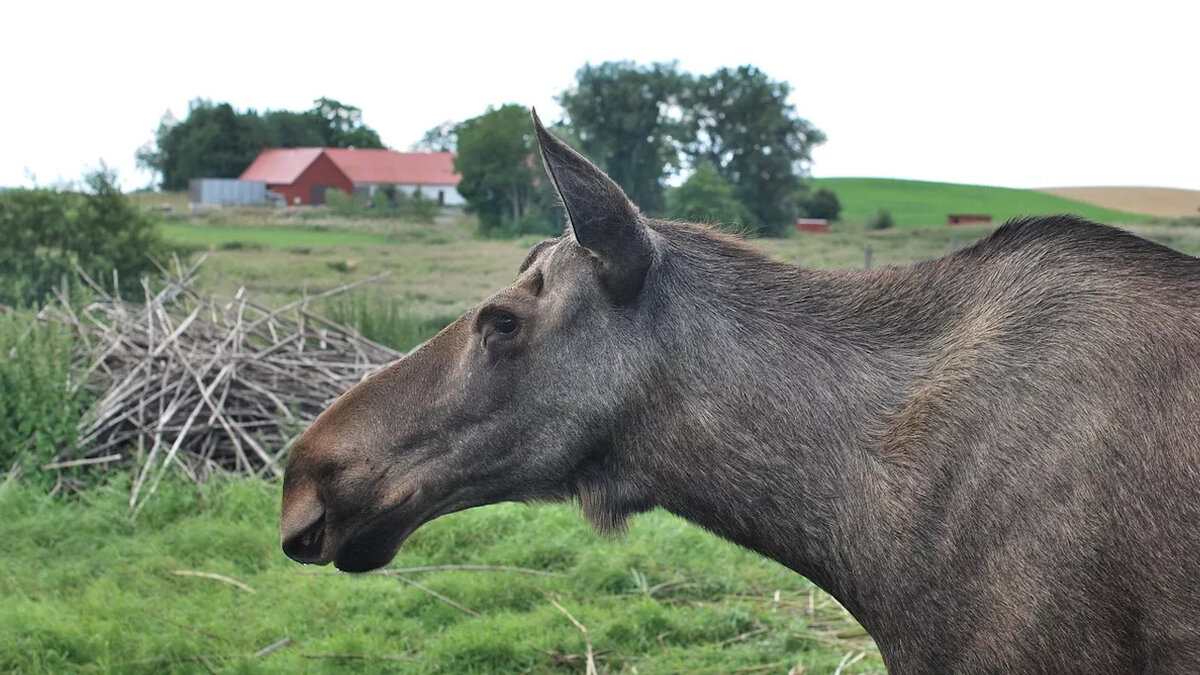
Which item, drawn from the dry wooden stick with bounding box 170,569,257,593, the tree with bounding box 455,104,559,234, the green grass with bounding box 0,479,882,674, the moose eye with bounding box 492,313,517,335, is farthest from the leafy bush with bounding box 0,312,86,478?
the moose eye with bounding box 492,313,517,335

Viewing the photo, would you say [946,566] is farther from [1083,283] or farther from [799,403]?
[1083,283]

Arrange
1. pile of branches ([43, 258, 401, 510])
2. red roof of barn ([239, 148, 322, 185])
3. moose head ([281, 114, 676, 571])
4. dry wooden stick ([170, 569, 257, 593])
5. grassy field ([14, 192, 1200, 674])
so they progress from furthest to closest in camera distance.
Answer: red roof of barn ([239, 148, 322, 185]) → pile of branches ([43, 258, 401, 510]) → dry wooden stick ([170, 569, 257, 593]) → grassy field ([14, 192, 1200, 674]) → moose head ([281, 114, 676, 571])

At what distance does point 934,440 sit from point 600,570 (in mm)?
4692

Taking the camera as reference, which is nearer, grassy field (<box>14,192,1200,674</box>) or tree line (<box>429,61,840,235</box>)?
grassy field (<box>14,192,1200,674</box>)

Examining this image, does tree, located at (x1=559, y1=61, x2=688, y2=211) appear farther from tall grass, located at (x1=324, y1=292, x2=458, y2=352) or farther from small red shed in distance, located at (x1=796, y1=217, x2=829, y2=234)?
tall grass, located at (x1=324, y1=292, x2=458, y2=352)

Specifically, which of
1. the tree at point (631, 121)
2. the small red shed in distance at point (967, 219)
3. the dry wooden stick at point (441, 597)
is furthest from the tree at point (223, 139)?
the dry wooden stick at point (441, 597)

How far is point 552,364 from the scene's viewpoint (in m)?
3.21

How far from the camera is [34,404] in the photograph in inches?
373

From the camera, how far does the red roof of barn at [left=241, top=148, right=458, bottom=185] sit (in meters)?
20.9

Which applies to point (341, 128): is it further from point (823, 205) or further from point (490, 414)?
point (490, 414)

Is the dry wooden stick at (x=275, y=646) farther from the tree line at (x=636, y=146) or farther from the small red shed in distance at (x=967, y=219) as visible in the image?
the small red shed in distance at (x=967, y=219)

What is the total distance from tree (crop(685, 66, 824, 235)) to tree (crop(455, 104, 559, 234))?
356 centimetres

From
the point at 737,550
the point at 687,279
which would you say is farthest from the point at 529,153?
the point at 687,279

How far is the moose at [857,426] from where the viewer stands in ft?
8.54
